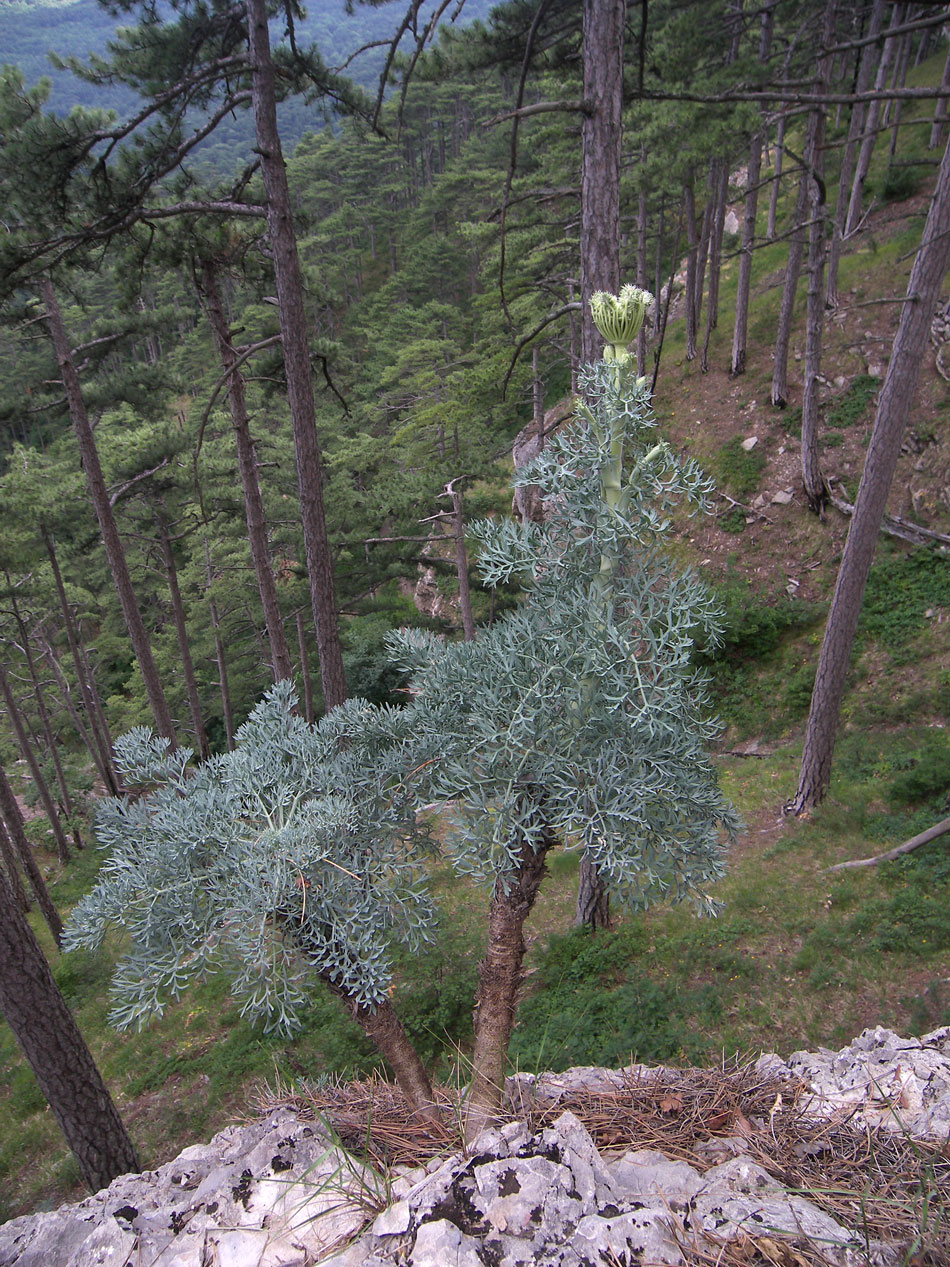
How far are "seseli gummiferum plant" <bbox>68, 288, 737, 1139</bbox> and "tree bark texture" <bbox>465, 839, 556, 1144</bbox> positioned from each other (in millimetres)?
52

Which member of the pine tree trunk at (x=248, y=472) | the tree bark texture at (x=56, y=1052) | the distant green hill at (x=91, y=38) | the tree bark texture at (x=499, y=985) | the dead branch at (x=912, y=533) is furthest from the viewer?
the distant green hill at (x=91, y=38)

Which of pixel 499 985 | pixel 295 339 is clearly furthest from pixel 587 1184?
pixel 295 339

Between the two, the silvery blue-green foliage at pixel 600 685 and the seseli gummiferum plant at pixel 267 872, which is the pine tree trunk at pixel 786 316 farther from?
the seseli gummiferum plant at pixel 267 872

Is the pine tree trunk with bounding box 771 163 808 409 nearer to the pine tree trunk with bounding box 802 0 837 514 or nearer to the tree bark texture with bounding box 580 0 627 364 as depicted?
the pine tree trunk with bounding box 802 0 837 514

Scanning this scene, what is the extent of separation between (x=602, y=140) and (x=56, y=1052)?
7.64 metres

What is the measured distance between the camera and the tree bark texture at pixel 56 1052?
454 centimetres

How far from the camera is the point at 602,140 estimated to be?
15.9ft

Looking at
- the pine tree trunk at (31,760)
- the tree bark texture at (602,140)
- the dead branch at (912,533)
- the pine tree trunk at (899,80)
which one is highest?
the pine tree trunk at (899,80)

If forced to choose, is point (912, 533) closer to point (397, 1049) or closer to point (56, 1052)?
point (397, 1049)

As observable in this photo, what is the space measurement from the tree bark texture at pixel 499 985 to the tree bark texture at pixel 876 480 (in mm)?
6153

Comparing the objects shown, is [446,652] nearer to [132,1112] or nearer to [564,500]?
[564,500]

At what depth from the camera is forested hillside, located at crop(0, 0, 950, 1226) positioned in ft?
19.1

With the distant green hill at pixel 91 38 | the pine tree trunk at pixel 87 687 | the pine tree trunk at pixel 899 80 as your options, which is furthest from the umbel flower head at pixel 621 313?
the distant green hill at pixel 91 38

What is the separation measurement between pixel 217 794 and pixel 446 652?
1.20 meters
